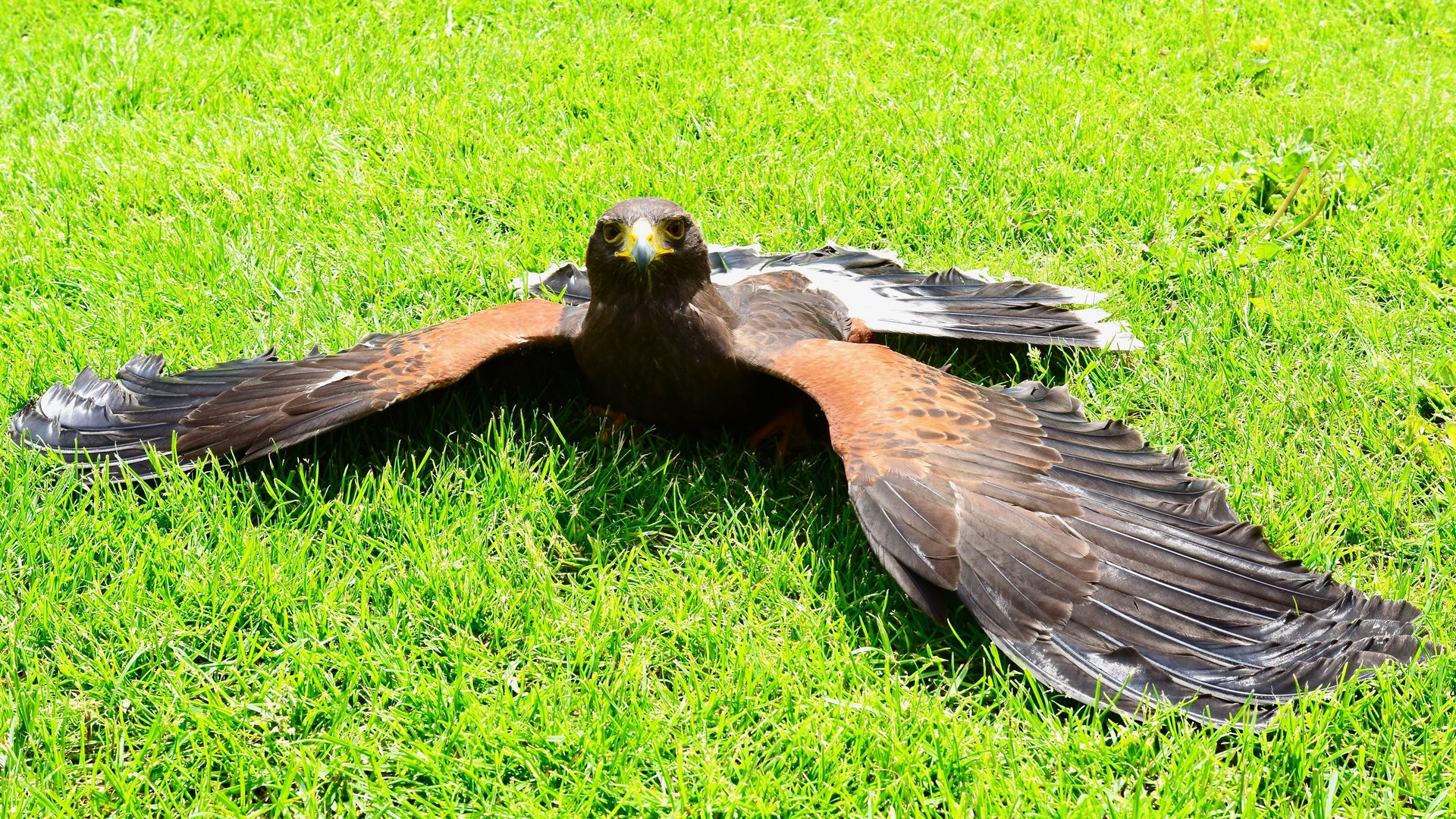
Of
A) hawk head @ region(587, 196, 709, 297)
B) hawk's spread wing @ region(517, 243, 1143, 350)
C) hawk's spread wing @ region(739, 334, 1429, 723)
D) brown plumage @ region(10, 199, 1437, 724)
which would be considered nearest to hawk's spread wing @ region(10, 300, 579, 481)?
brown plumage @ region(10, 199, 1437, 724)

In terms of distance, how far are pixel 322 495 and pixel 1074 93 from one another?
508cm

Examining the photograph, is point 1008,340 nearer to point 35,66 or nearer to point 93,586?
point 93,586

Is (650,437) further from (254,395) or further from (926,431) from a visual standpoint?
(254,395)

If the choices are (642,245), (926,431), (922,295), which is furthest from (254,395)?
(922,295)

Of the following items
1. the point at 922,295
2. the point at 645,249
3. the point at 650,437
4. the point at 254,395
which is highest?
the point at 645,249

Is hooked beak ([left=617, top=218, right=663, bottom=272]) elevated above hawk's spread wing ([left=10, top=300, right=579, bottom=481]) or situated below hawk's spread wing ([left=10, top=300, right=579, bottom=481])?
above

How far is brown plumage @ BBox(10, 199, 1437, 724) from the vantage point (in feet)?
11.3

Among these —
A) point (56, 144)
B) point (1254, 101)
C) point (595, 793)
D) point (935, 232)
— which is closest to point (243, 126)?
point (56, 144)

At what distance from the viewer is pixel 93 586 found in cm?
384

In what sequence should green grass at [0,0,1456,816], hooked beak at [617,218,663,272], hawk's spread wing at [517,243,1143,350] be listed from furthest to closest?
hawk's spread wing at [517,243,1143,350]
hooked beak at [617,218,663,272]
green grass at [0,0,1456,816]

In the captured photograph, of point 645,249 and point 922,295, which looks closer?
point 645,249

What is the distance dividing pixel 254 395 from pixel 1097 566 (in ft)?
10.4

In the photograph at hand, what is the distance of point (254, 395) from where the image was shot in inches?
181

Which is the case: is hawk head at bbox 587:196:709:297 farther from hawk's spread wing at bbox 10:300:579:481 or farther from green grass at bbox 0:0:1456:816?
green grass at bbox 0:0:1456:816
